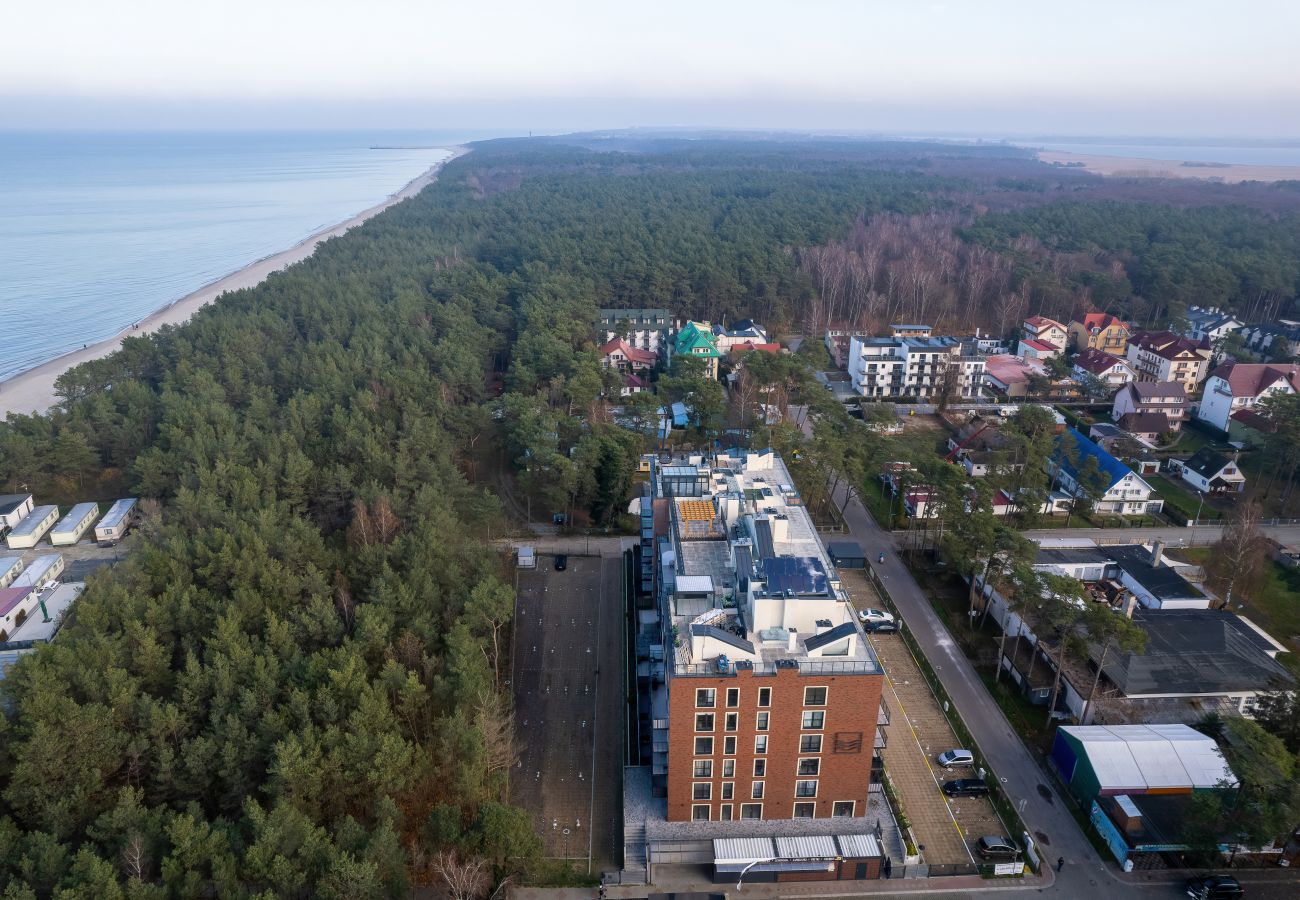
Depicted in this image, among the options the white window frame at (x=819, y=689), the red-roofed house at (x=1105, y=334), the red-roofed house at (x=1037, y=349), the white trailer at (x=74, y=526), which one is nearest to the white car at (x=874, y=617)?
the white window frame at (x=819, y=689)

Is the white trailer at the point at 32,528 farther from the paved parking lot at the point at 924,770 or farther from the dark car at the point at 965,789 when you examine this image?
the dark car at the point at 965,789

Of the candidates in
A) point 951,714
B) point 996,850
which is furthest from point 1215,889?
point 951,714

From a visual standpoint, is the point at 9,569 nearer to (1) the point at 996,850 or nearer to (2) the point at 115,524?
(2) the point at 115,524

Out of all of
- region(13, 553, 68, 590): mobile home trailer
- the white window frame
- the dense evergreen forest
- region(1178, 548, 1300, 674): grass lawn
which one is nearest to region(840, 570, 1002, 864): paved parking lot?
the white window frame

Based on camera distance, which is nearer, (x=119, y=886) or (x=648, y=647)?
(x=119, y=886)

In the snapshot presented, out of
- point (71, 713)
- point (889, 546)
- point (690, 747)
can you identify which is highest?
point (71, 713)

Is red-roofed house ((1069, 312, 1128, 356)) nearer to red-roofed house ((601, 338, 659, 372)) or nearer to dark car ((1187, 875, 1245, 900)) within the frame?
red-roofed house ((601, 338, 659, 372))

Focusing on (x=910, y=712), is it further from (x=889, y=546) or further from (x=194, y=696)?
(x=194, y=696)

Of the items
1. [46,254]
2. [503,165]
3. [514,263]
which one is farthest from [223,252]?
[503,165]
